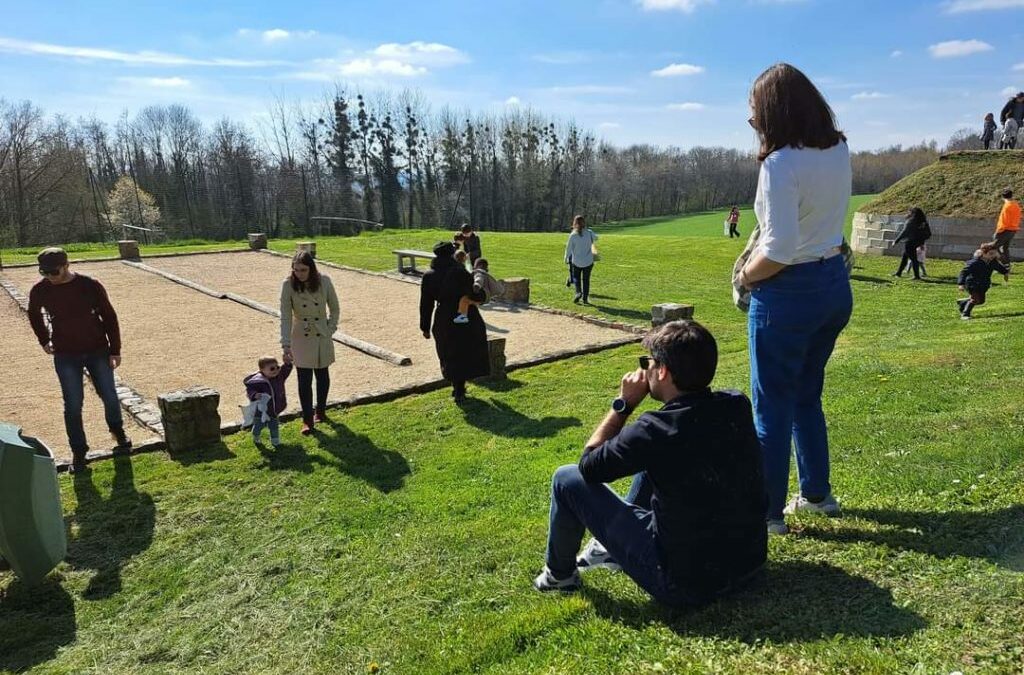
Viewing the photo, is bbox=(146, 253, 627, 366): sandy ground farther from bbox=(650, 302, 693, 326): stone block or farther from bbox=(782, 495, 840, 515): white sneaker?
bbox=(782, 495, 840, 515): white sneaker

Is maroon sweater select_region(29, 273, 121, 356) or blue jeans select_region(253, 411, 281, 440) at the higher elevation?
maroon sweater select_region(29, 273, 121, 356)

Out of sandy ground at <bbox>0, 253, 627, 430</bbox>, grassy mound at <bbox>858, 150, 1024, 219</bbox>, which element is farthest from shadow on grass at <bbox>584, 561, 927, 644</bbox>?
grassy mound at <bbox>858, 150, 1024, 219</bbox>

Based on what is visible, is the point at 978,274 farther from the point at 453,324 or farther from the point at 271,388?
the point at 271,388

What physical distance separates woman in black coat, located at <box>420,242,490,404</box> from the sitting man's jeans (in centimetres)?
415

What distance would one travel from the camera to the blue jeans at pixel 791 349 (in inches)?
112

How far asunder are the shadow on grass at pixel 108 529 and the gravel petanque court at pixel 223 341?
1194 millimetres

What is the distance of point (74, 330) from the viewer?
5691mm

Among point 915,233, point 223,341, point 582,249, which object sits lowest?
point 223,341

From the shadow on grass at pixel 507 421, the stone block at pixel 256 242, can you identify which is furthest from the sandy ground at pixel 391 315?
the stone block at pixel 256 242

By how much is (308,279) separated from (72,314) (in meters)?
1.94

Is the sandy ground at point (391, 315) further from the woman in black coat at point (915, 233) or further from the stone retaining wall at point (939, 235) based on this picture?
the stone retaining wall at point (939, 235)

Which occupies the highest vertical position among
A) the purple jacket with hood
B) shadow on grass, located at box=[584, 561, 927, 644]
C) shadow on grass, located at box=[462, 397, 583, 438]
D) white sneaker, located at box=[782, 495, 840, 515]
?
the purple jacket with hood

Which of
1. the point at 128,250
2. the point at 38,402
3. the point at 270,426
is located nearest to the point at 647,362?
the point at 270,426

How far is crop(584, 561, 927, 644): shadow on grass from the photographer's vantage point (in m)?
2.37
